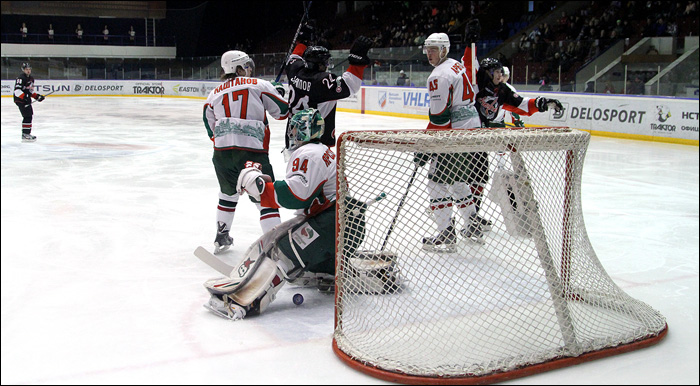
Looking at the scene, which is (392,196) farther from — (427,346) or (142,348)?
(142,348)

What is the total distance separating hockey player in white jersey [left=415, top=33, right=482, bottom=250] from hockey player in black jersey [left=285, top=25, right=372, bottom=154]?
1.52 feet

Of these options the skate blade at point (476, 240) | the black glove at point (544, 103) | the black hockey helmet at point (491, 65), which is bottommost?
the skate blade at point (476, 240)

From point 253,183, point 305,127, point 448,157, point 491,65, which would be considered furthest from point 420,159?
point 491,65

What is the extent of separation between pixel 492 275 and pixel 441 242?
0.27 meters

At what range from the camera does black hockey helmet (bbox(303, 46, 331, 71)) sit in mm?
Answer: 4059

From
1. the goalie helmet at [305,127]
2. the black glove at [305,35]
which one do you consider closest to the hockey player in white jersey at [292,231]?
the goalie helmet at [305,127]

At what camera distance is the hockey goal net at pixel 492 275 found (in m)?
2.51

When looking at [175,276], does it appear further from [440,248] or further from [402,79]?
[402,79]

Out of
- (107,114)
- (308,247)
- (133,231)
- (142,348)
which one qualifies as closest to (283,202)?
(308,247)

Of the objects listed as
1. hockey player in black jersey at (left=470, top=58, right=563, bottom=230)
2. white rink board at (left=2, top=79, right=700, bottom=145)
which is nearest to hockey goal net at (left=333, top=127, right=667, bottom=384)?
hockey player in black jersey at (left=470, top=58, right=563, bottom=230)

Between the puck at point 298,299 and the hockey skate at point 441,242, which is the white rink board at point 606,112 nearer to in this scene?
the hockey skate at point 441,242

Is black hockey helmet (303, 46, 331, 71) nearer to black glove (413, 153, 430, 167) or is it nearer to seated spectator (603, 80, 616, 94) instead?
black glove (413, 153, 430, 167)

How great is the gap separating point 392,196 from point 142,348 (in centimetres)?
117

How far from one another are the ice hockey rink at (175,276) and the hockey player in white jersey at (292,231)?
0.12m
